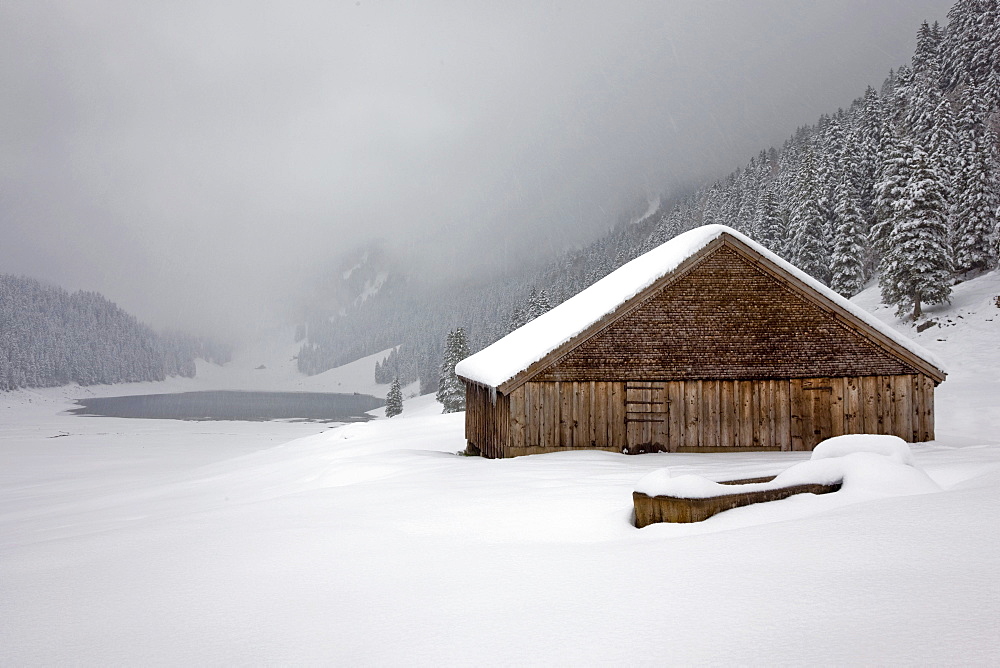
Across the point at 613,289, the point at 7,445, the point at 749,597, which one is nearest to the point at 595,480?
the point at 749,597

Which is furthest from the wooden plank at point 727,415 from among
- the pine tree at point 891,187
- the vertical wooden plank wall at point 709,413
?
the pine tree at point 891,187

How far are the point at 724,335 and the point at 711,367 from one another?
3.26 ft

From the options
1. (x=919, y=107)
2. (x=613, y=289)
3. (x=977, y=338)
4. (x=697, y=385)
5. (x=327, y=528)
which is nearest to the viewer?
(x=327, y=528)

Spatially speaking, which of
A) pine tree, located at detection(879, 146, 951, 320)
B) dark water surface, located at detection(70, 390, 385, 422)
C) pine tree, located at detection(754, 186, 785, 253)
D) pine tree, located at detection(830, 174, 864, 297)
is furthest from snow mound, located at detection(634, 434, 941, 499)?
dark water surface, located at detection(70, 390, 385, 422)

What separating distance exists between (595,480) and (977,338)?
113 ft

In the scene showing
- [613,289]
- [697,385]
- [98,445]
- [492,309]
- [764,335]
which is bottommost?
[98,445]

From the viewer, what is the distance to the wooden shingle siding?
16.7m

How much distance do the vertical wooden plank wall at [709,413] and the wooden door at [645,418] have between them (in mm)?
29

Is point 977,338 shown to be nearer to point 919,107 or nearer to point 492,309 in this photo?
point 919,107

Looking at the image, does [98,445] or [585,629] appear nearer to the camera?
[585,629]

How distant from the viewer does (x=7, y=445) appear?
45.6 meters

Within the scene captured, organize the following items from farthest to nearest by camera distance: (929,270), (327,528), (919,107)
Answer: (919,107)
(929,270)
(327,528)

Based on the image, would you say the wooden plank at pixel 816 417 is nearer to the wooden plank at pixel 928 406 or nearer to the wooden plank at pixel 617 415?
the wooden plank at pixel 928 406

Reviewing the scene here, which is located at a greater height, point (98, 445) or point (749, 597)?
point (749, 597)
